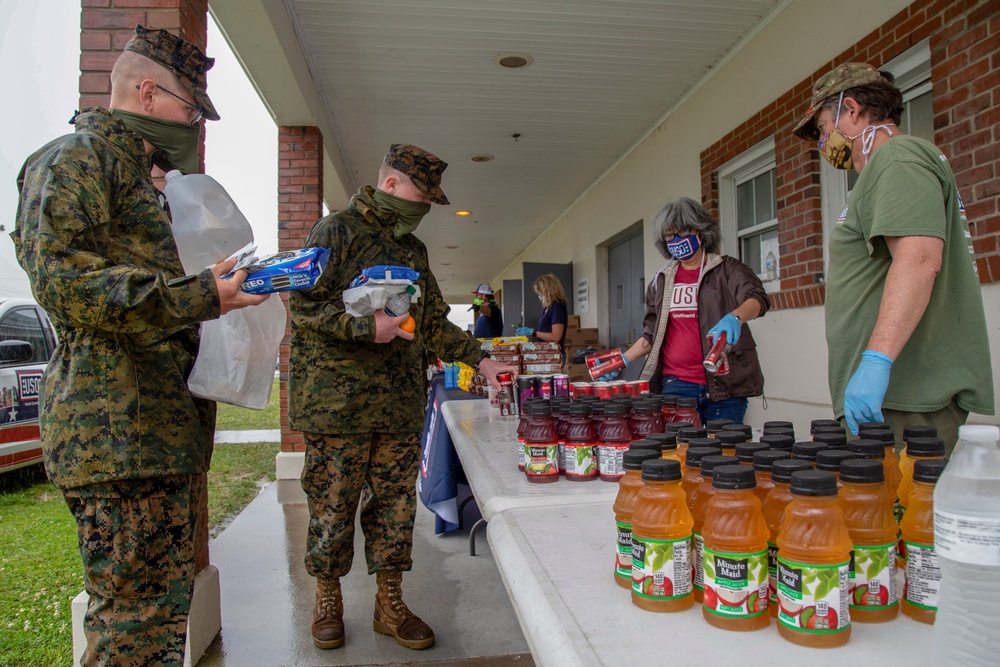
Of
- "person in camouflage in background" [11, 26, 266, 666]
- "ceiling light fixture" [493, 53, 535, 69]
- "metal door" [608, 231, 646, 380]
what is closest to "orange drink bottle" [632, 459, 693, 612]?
"person in camouflage in background" [11, 26, 266, 666]

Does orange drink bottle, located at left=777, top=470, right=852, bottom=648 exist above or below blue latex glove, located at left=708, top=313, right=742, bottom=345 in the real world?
below

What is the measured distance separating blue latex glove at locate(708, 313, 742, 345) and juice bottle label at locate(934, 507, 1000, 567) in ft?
6.13

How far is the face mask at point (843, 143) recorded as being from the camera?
191cm

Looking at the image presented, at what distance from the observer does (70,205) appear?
1.46 metres

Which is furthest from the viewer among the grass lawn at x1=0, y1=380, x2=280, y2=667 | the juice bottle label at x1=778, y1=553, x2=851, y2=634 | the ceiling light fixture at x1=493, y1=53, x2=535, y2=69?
the ceiling light fixture at x1=493, y1=53, x2=535, y2=69

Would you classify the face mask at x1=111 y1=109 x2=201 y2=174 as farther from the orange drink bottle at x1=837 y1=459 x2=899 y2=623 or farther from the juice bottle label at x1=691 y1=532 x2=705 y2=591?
the orange drink bottle at x1=837 y1=459 x2=899 y2=623

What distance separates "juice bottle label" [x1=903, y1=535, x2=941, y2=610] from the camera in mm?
933

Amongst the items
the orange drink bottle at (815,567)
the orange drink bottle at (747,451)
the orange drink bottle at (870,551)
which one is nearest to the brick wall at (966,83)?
the orange drink bottle at (747,451)

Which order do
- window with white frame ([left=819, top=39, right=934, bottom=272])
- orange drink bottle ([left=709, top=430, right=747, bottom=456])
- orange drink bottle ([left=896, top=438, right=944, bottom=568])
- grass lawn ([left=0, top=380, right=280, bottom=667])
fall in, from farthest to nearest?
window with white frame ([left=819, top=39, right=934, bottom=272]) < grass lawn ([left=0, top=380, right=280, bottom=667]) < orange drink bottle ([left=709, top=430, right=747, bottom=456]) < orange drink bottle ([left=896, top=438, right=944, bottom=568])

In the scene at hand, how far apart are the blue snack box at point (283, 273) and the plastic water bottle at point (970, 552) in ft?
4.25

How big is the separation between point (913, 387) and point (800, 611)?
112cm

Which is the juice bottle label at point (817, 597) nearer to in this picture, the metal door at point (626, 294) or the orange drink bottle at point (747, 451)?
the orange drink bottle at point (747, 451)

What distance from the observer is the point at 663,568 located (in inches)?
39.8

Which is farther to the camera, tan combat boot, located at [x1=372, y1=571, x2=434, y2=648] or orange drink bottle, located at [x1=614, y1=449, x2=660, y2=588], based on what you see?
tan combat boot, located at [x1=372, y1=571, x2=434, y2=648]
